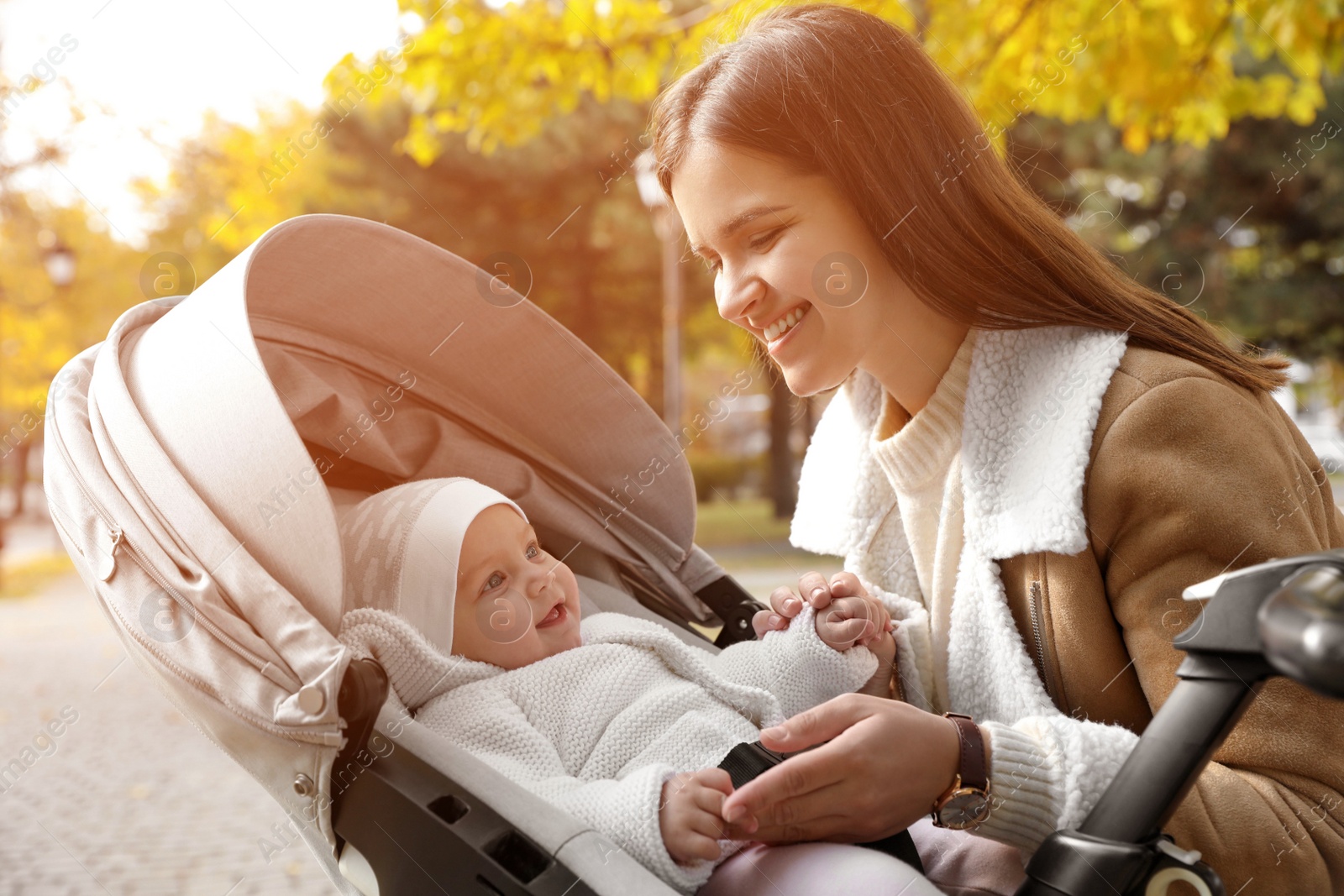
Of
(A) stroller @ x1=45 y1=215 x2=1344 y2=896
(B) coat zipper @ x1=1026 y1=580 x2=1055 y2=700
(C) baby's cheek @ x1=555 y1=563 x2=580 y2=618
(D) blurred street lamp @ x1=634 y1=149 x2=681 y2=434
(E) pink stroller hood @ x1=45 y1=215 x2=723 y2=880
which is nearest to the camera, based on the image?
(A) stroller @ x1=45 y1=215 x2=1344 y2=896

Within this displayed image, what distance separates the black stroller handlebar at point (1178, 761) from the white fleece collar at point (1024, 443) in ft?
1.35

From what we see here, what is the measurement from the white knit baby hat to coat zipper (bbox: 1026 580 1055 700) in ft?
2.99

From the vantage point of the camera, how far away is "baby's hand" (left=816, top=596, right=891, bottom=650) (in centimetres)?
181

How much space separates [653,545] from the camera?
231 cm

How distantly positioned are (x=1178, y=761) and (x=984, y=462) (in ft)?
2.25

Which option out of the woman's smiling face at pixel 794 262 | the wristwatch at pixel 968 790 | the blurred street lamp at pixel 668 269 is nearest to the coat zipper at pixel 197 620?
the wristwatch at pixel 968 790

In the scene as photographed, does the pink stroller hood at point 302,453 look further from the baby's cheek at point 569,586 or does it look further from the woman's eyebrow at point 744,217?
the woman's eyebrow at point 744,217

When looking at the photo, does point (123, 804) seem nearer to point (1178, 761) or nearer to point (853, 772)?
point (853, 772)

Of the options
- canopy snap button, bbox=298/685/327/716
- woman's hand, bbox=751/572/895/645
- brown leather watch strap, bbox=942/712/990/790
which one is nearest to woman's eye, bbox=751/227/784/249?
woman's hand, bbox=751/572/895/645

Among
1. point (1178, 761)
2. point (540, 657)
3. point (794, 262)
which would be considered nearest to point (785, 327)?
point (794, 262)

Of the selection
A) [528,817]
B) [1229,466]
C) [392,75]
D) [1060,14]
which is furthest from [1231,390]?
[392,75]

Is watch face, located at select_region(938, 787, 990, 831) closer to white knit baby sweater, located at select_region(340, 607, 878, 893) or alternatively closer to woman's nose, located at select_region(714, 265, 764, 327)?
white knit baby sweater, located at select_region(340, 607, 878, 893)

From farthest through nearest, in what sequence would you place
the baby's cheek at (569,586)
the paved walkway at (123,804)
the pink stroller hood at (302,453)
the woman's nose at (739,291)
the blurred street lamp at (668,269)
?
1. the blurred street lamp at (668,269)
2. the paved walkway at (123,804)
3. the baby's cheek at (569,586)
4. the woman's nose at (739,291)
5. the pink stroller hood at (302,453)

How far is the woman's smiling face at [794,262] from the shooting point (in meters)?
1.64
